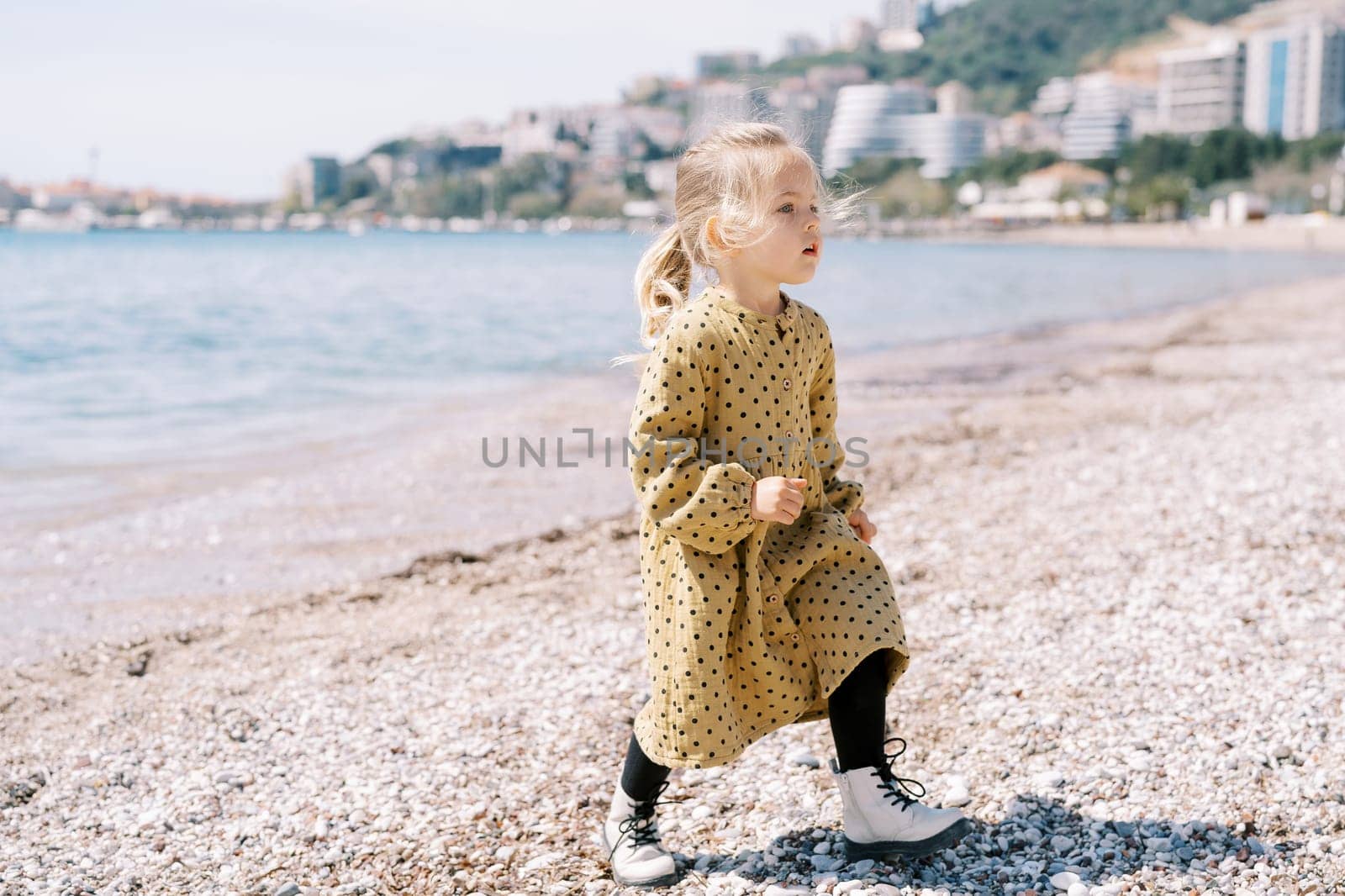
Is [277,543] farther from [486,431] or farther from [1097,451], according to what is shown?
[1097,451]

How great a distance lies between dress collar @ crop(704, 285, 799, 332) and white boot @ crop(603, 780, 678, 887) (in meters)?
1.11

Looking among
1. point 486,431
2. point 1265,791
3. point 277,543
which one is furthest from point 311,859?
point 486,431

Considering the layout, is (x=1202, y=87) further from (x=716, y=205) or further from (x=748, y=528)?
(x=748, y=528)

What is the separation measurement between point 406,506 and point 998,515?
3.56 metres

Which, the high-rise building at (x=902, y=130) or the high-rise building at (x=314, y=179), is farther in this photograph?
the high-rise building at (x=902, y=130)

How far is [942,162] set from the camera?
573ft

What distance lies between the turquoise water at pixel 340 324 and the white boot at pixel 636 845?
4.59 ft

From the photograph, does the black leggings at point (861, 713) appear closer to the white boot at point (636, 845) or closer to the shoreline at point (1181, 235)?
the white boot at point (636, 845)

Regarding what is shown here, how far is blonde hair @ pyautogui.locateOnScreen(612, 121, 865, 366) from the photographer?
270 centimetres

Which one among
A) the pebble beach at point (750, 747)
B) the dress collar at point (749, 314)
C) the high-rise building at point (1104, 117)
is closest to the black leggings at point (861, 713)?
the pebble beach at point (750, 747)

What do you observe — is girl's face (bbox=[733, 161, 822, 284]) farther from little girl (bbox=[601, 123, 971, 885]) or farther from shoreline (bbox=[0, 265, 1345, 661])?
shoreline (bbox=[0, 265, 1345, 661])

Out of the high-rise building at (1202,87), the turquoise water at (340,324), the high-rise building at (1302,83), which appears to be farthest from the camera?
the high-rise building at (1202,87)

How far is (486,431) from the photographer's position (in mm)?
10711

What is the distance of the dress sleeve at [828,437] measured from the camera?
2.95m
